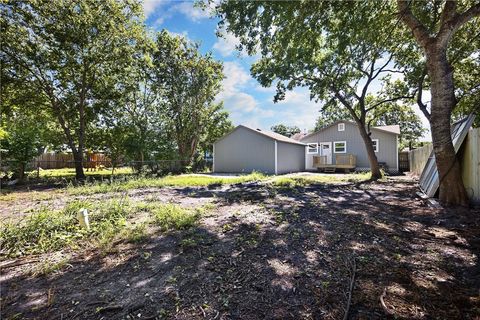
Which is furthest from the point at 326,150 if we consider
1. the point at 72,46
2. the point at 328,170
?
the point at 72,46

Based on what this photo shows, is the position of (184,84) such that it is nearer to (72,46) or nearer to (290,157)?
(72,46)

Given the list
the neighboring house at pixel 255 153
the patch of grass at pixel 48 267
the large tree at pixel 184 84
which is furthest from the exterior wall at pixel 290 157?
the patch of grass at pixel 48 267

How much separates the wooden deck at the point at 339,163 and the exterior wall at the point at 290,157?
1295mm

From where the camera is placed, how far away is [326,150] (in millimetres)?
19672

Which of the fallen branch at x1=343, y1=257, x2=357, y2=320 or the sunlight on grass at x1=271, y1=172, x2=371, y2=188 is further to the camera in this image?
the sunlight on grass at x1=271, y1=172, x2=371, y2=188

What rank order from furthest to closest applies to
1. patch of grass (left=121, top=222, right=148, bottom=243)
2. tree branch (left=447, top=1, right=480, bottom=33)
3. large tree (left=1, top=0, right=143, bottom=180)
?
1. large tree (left=1, top=0, right=143, bottom=180)
2. tree branch (left=447, top=1, right=480, bottom=33)
3. patch of grass (left=121, top=222, right=148, bottom=243)

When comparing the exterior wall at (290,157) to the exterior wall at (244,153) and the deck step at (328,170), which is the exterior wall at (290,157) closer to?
the exterior wall at (244,153)

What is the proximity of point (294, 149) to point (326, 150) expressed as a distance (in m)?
2.76

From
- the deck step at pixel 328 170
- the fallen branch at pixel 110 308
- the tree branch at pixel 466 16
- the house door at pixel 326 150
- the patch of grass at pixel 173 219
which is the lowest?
the fallen branch at pixel 110 308

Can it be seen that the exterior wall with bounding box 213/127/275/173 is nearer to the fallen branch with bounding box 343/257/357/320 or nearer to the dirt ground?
the dirt ground

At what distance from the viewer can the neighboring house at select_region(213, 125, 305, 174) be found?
16500 millimetres

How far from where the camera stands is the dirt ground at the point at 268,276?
6.24 ft

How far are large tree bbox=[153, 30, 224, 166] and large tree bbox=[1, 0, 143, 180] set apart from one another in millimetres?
5621

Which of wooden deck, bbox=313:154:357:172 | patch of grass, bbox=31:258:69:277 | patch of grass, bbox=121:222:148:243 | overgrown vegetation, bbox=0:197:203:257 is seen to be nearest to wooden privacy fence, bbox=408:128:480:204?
overgrown vegetation, bbox=0:197:203:257
